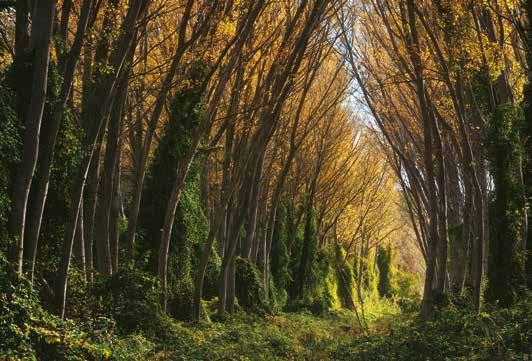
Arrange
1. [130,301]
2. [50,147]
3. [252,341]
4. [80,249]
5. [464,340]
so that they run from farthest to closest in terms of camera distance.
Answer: [252,341] < [130,301] < [80,249] < [464,340] < [50,147]

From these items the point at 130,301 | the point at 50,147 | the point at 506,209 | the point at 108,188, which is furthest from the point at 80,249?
the point at 506,209

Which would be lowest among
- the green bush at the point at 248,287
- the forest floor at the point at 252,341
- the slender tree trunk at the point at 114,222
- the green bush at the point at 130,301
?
the forest floor at the point at 252,341

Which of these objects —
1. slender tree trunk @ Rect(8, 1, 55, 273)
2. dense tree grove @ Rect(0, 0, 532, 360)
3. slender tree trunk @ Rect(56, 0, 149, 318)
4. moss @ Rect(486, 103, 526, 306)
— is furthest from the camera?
moss @ Rect(486, 103, 526, 306)

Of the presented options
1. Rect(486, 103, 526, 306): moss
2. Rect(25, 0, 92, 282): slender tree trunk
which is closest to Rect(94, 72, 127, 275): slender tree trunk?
Rect(25, 0, 92, 282): slender tree trunk

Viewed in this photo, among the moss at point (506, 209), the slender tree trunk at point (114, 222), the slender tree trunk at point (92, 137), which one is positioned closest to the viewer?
the slender tree trunk at point (92, 137)

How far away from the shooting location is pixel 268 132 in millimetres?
14992

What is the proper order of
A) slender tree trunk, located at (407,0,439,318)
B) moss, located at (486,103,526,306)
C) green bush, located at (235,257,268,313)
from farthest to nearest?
green bush, located at (235,257,268,313), moss, located at (486,103,526,306), slender tree trunk, located at (407,0,439,318)

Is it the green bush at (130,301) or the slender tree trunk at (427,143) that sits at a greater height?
the slender tree trunk at (427,143)

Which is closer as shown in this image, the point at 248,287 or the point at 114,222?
the point at 114,222

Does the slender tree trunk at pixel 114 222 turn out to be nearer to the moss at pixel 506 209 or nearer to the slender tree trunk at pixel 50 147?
the slender tree trunk at pixel 50 147

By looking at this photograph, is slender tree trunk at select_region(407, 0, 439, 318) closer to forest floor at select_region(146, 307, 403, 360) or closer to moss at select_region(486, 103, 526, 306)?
moss at select_region(486, 103, 526, 306)

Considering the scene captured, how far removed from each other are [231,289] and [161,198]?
384 centimetres

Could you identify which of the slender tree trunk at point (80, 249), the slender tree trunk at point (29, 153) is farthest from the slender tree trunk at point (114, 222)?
the slender tree trunk at point (29, 153)

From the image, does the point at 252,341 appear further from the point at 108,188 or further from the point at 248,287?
the point at 248,287
